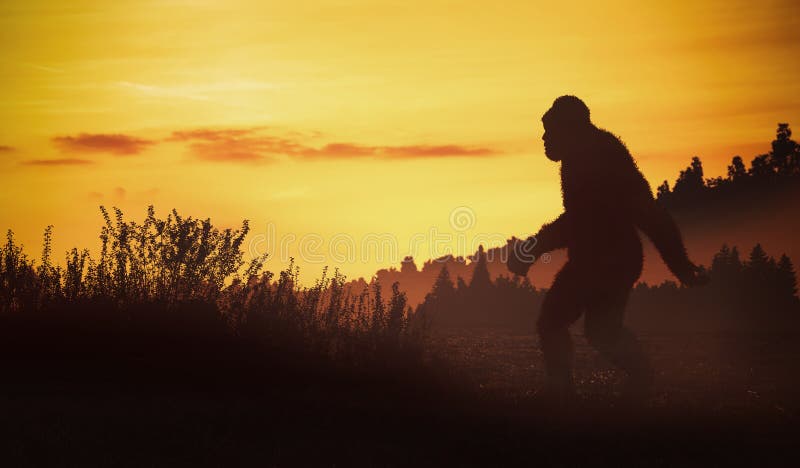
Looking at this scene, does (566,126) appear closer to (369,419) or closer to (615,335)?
(615,335)

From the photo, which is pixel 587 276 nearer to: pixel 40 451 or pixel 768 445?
pixel 768 445

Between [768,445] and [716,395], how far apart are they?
282 centimetres

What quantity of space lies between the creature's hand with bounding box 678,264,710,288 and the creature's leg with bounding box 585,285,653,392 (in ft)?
2.05

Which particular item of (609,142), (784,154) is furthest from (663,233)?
(784,154)

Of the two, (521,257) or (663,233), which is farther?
(521,257)

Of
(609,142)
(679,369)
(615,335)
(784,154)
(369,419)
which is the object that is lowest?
(369,419)

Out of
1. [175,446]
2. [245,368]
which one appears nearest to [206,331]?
[245,368]

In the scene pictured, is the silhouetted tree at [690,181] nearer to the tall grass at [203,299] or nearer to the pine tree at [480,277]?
the pine tree at [480,277]

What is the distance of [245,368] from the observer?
1025 centimetres

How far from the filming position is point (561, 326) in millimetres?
9625

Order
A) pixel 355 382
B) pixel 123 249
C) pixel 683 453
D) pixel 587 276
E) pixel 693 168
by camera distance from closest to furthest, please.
Result: pixel 683 453
pixel 587 276
pixel 355 382
pixel 123 249
pixel 693 168

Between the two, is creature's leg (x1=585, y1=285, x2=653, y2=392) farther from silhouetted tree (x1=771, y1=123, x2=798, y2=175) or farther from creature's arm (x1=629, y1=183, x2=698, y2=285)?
silhouetted tree (x1=771, y1=123, x2=798, y2=175)

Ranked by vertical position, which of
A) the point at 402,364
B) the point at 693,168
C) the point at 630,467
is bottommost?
the point at 630,467

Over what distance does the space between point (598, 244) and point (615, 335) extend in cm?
84
